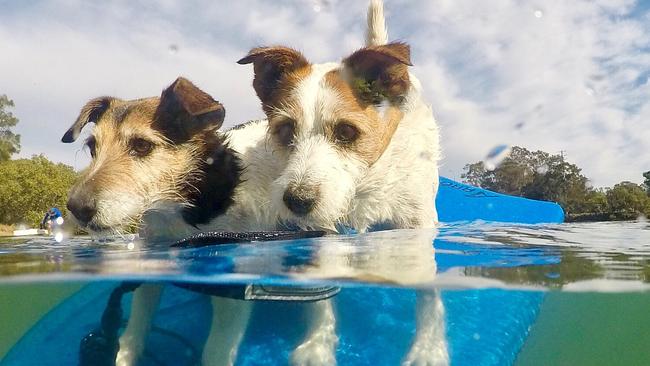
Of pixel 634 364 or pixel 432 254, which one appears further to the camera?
pixel 634 364

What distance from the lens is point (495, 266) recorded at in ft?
13.7

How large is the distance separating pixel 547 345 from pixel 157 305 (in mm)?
5876

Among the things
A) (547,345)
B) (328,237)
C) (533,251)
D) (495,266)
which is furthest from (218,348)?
(547,345)

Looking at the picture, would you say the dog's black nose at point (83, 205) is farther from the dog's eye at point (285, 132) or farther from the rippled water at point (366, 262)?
the dog's eye at point (285, 132)

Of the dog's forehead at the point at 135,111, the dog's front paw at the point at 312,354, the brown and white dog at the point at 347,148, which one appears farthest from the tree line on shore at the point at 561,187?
the dog's forehead at the point at 135,111

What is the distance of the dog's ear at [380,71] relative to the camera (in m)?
4.30

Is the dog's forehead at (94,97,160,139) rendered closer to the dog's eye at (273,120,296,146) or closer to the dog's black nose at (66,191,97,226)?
the dog's black nose at (66,191,97,226)

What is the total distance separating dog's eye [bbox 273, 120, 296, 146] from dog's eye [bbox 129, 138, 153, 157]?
95 centimetres

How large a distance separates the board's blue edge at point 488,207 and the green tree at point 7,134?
5.45 meters

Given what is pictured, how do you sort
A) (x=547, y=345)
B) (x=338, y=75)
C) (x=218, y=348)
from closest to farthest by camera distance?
(x=218, y=348) → (x=338, y=75) → (x=547, y=345)

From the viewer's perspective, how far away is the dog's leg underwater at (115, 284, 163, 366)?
3.88 meters

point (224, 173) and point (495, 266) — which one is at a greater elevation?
point (224, 173)

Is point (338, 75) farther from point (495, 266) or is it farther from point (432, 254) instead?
point (495, 266)

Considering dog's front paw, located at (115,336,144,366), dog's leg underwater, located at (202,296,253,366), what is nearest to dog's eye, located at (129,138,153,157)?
dog's leg underwater, located at (202,296,253,366)
